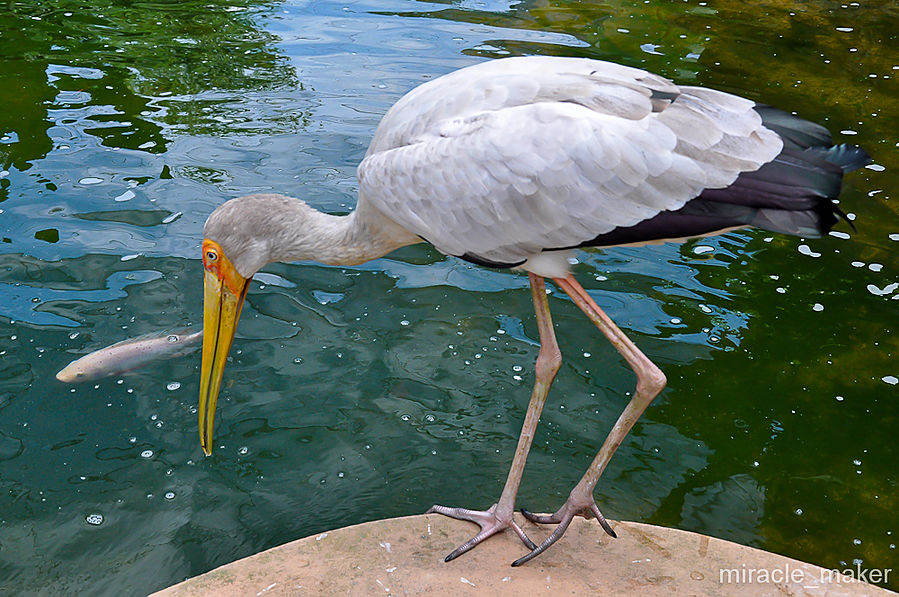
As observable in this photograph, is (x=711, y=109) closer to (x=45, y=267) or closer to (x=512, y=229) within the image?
(x=512, y=229)

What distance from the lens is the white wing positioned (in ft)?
8.89

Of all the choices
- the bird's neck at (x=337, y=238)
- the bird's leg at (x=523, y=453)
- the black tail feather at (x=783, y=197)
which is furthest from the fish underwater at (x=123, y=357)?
the black tail feather at (x=783, y=197)

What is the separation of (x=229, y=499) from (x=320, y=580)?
3.00 feet

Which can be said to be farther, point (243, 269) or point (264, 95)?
point (264, 95)

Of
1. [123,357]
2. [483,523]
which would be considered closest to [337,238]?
[483,523]

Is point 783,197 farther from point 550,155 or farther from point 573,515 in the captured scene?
point 573,515

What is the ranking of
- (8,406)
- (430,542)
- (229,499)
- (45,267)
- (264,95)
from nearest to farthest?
1. (430,542)
2. (229,499)
3. (8,406)
4. (45,267)
5. (264,95)

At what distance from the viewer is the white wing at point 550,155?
2.71 m

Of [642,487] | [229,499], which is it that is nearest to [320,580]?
[229,499]

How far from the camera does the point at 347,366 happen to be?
174 inches

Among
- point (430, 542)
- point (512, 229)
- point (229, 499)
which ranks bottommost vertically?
point (229, 499)

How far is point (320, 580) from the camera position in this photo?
113 inches

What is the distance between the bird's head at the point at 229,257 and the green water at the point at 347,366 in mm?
726

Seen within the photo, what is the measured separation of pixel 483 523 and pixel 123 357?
1968 mm
